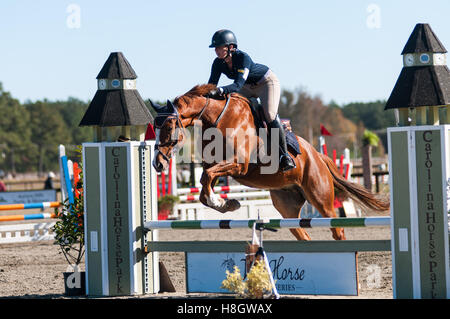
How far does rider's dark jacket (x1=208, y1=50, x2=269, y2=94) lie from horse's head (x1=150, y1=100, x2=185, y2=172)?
52 cm

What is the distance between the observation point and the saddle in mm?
6348

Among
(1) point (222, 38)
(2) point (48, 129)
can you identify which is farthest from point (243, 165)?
(2) point (48, 129)

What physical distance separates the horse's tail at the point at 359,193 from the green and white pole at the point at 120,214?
6.59ft

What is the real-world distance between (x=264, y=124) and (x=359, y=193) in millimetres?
1477

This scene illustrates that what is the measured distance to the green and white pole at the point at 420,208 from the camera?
485cm

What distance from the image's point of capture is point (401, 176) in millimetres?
4980

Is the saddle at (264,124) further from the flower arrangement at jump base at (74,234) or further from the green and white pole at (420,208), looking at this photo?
the flower arrangement at jump base at (74,234)

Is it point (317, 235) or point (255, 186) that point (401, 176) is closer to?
point (255, 186)

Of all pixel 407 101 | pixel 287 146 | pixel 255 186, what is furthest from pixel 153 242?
pixel 407 101

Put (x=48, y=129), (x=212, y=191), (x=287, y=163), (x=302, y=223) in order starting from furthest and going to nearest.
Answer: (x=48, y=129) < (x=287, y=163) < (x=212, y=191) < (x=302, y=223)

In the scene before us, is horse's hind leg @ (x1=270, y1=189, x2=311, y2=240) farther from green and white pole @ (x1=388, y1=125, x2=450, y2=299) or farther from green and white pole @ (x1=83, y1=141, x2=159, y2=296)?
green and white pole @ (x1=388, y1=125, x2=450, y2=299)

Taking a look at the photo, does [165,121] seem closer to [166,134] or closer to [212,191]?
Result: [166,134]

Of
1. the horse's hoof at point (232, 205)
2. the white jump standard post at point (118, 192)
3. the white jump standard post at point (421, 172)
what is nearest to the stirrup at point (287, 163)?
the horse's hoof at point (232, 205)

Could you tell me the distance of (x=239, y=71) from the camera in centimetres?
596
